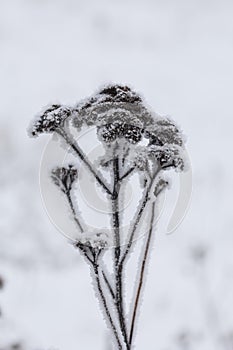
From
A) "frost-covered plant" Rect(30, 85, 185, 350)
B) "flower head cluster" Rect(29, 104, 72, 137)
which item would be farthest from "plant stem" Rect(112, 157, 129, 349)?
"flower head cluster" Rect(29, 104, 72, 137)

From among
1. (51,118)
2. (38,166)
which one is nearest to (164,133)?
(51,118)

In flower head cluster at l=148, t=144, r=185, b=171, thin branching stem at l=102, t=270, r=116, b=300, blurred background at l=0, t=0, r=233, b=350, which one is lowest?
thin branching stem at l=102, t=270, r=116, b=300

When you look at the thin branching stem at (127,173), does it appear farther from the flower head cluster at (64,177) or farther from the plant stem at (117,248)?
the flower head cluster at (64,177)

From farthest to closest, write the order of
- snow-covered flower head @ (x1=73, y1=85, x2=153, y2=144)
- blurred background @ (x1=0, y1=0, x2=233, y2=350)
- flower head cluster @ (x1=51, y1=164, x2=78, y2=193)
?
blurred background @ (x1=0, y1=0, x2=233, y2=350) → flower head cluster @ (x1=51, y1=164, x2=78, y2=193) → snow-covered flower head @ (x1=73, y1=85, x2=153, y2=144)

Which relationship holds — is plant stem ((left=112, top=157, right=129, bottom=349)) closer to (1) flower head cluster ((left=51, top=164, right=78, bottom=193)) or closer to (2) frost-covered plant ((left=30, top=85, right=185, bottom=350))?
(2) frost-covered plant ((left=30, top=85, right=185, bottom=350))

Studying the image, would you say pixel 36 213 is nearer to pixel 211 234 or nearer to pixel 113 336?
pixel 211 234

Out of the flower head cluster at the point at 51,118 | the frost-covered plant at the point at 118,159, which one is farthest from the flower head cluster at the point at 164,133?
the flower head cluster at the point at 51,118

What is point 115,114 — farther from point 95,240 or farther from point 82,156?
point 95,240

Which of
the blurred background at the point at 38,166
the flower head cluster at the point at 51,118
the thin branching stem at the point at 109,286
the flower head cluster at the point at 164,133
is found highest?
the blurred background at the point at 38,166
